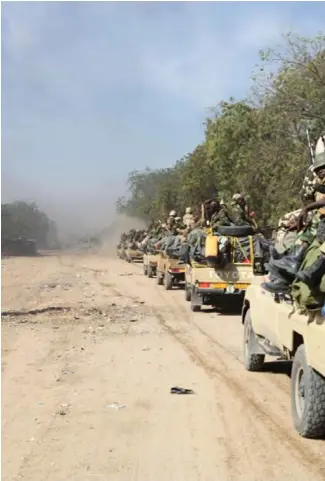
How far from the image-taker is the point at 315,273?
18.4ft

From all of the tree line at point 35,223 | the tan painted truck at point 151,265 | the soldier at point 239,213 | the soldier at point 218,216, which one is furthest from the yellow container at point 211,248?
the tree line at point 35,223

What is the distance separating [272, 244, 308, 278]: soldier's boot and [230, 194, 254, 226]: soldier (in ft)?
33.0

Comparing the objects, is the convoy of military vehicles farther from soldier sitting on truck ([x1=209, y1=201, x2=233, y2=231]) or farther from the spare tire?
soldier sitting on truck ([x1=209, y1=201, x2=233, y2=231])

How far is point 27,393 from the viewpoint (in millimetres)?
8055

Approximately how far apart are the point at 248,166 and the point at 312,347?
2861cm

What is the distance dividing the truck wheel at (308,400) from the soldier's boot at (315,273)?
2.63 ft

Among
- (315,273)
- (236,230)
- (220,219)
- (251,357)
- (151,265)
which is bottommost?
(251,357)

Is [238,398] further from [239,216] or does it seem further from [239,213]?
[239,213]

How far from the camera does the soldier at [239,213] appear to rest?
55.4ft

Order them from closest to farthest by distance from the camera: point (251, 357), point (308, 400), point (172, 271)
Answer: point (308, 400) → point (251, 357) → point (172, 271)

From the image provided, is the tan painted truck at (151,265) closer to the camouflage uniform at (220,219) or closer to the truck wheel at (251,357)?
the camouflage uniform at (220,219)

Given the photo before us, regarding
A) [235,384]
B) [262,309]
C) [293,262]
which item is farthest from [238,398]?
[293,262]

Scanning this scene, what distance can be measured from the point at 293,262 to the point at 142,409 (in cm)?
222

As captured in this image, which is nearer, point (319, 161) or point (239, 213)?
point (319, 161)
